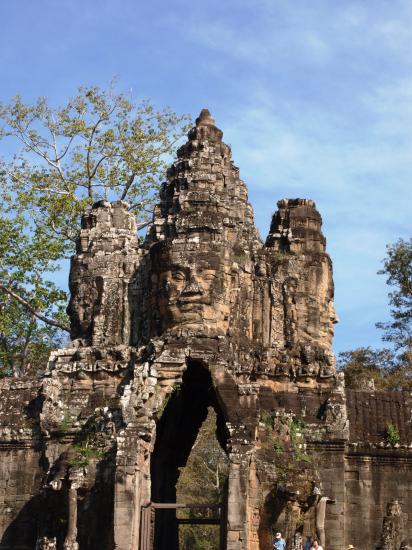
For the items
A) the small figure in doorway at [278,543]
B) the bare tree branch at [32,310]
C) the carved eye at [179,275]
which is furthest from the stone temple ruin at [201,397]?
the bare tree branch at [32,310]

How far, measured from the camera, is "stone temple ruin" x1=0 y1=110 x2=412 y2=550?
64.6 ft

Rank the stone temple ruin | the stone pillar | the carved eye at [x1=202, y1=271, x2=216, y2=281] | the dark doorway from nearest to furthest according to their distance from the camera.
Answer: the stone temple ruin
the carved eye at [x1=202, y1=271, x2=216, y2=281]
the dark doorway
the stone pillar

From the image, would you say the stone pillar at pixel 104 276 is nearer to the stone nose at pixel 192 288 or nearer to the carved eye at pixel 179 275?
the carved eye at pixel 179 275

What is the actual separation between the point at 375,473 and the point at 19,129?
60.8 feet

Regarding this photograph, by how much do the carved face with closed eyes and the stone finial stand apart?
4.00 metres

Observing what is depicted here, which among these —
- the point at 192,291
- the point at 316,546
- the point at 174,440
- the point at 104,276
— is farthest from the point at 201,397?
the point at 316,546

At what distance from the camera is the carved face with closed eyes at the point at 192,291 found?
2167 cm

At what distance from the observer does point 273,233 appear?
960 inches

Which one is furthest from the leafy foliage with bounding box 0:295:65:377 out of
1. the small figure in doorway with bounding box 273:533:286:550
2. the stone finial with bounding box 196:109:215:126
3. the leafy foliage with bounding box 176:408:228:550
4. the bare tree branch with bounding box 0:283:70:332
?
the small figure in doorway with bounding box 273:533:286:550

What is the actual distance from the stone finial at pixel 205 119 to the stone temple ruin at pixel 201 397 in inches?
2.4

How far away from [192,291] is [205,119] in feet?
17.0

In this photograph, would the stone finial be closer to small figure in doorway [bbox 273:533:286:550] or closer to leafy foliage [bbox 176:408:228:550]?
small figure in doorway [bbox 273:533:286:550]

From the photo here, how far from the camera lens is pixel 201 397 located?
77.9 ft

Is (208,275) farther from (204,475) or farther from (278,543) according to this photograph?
(204,475)
